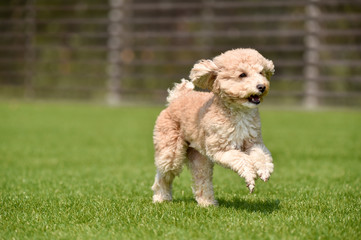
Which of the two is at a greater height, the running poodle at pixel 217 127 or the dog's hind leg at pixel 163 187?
the running poodle at pixel 217 127

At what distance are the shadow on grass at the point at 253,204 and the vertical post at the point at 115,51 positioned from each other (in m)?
12.8

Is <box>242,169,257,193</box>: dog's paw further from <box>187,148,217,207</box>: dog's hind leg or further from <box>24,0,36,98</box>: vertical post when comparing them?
<box>24,0,36,98</box>: vertical post

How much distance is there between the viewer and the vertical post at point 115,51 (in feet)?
57.5

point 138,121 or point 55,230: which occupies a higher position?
point 55,230

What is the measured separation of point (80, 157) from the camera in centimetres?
805

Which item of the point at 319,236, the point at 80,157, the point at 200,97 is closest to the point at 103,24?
the point at 80,157

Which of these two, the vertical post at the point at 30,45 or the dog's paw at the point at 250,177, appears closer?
the dog's paw at the point at 250,177

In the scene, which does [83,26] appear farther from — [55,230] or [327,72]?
[55,230]

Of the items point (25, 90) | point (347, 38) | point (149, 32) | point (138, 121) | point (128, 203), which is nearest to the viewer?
point (128, 203)

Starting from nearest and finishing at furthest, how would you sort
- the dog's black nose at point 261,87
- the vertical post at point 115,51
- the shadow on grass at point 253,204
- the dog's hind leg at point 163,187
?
the dog's black nose at point 261,87 < the shadow on grass at point 253,204 < the dog's hind leg at point 163,187 < the vertical post at point 115,51

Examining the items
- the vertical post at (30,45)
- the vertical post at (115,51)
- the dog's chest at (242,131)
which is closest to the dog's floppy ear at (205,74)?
the dog's chest at (242,131)

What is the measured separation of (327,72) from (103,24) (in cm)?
687

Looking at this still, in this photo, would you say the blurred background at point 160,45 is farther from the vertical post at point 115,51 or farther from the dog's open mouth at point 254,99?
the dog's open mouth at point 254,99

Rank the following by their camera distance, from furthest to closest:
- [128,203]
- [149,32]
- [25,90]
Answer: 1. [25,90]
2. [149,32]
3. [128,203]
